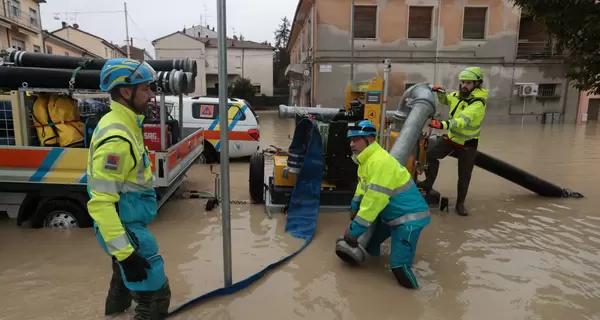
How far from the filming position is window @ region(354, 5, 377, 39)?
21.3m

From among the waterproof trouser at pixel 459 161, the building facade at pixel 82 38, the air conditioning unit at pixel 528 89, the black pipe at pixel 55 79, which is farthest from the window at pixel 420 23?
the building facade at pixel 82 38

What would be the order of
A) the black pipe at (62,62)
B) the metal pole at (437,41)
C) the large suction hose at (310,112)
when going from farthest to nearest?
1. the metal pole at (437,41)
2. the large suction hose at (310,112)
3. the black pipe at (62,62)

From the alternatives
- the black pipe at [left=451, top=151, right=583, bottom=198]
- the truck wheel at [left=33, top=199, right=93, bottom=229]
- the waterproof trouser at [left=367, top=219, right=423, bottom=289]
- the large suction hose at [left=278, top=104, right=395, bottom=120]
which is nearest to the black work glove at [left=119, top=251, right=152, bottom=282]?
the waterproof trouser at [left=367, top=219, right=423, bottom=289]

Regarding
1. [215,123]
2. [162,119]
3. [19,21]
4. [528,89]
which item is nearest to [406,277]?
[162,119]

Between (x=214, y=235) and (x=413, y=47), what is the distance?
18952 millimetres

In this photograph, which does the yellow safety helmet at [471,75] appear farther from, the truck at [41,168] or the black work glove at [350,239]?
the truck at [41,168]

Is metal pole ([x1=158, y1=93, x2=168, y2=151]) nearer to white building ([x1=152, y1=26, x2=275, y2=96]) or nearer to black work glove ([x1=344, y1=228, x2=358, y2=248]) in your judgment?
black work glove ([x1=344, y1=228, x2=358, y2=248])

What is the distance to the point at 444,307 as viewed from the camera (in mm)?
3576

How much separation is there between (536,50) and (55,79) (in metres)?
24.9

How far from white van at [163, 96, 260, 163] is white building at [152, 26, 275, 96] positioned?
32.6m

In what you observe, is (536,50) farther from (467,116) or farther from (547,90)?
(467,116)

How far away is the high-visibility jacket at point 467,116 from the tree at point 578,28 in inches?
57.6

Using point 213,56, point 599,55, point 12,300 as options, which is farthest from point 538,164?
point 213,56

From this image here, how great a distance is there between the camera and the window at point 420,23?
21.5 metres
